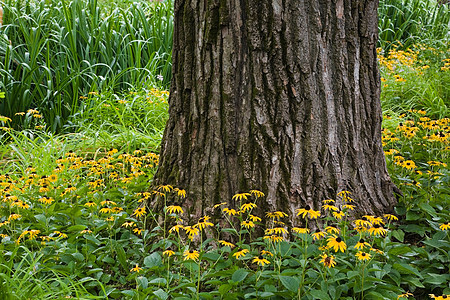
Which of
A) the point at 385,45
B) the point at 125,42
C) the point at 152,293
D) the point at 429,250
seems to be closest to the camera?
the point at 152,293

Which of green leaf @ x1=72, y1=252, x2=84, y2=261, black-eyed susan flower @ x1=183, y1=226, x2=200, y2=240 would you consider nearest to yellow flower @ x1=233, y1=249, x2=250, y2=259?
black-eyed susan flower @ x1=183, y1=226, x2=200, y2=240

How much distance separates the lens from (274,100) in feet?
8.10

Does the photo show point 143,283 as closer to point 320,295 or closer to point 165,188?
point 165,188

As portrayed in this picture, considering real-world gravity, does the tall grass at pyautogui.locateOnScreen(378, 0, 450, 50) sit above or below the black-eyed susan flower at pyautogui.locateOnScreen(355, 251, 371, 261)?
above

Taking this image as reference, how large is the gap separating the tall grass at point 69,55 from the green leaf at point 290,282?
358 cm

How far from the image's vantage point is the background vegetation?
209cm

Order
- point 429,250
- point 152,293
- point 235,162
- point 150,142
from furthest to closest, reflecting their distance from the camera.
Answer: point 150,142, point 235,162, point 429,250, point 152,293

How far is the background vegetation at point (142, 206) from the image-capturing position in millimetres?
2088

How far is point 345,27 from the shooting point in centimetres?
254

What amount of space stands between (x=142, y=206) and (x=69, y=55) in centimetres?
313

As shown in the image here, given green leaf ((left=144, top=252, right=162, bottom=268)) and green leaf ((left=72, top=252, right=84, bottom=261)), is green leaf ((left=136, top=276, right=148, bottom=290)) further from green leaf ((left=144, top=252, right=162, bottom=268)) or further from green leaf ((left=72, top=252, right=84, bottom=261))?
green leaf ((left=72, top=252, right=84, bottom=261))

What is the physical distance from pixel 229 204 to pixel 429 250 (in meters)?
0.99

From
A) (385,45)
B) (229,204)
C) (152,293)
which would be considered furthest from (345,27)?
(385,45)

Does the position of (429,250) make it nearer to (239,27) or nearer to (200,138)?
(200,138)
